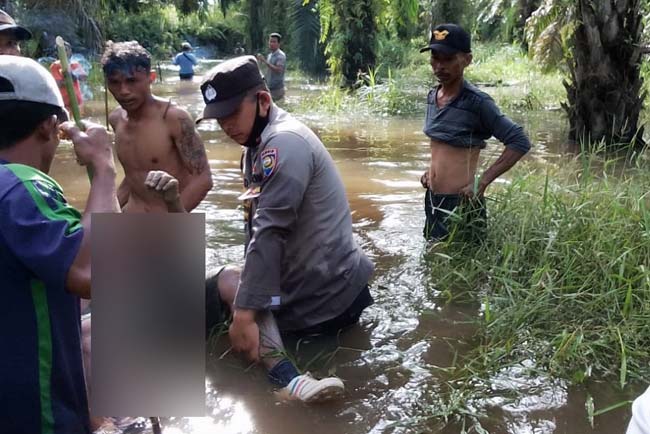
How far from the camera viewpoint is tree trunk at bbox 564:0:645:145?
825 centimetres

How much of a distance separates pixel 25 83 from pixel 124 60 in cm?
198

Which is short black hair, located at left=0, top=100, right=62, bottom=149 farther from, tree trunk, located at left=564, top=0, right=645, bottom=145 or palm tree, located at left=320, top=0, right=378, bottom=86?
palm tree, located at left=320, top=0, right=378, bottom=86

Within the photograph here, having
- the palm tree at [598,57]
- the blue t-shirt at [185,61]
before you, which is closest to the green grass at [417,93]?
the palm tree at [598,57]

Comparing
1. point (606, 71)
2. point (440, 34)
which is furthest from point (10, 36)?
point (606, 71)

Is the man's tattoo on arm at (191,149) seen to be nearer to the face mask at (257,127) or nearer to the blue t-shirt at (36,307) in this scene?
the face mask at (257,127)

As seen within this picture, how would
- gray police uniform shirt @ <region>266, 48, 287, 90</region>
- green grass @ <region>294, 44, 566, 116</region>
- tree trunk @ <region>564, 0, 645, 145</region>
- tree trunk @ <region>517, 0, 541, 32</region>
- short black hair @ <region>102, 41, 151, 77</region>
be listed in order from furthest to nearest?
tree trunk @ <region>517, 0, 541, 32</region> → gray police uniform shirt @ <region>266, 48, 287, 90</region> → green grass @ <region>294, 44, 566, 116</region> → tree trunk @ <region>564, 0, 645, 145</region> → short black hair @ <region>102, 41, 151, 77</region>

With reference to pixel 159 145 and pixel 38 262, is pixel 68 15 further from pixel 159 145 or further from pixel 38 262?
pixel 38 262

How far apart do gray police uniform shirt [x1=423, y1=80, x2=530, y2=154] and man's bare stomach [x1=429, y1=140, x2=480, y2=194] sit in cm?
6

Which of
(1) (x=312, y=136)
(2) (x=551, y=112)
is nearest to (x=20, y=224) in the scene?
(1) (x=312, y=136)

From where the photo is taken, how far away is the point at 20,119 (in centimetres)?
169

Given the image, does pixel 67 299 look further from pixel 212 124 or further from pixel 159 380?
pixel 212 124

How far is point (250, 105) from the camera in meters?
2.81

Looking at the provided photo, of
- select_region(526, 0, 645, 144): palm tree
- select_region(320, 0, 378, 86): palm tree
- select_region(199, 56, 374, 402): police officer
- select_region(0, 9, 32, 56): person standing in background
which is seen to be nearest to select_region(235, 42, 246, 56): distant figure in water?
select_region(320, 0, 378, 86): palm tree

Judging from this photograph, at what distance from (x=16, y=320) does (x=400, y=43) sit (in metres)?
22.4
